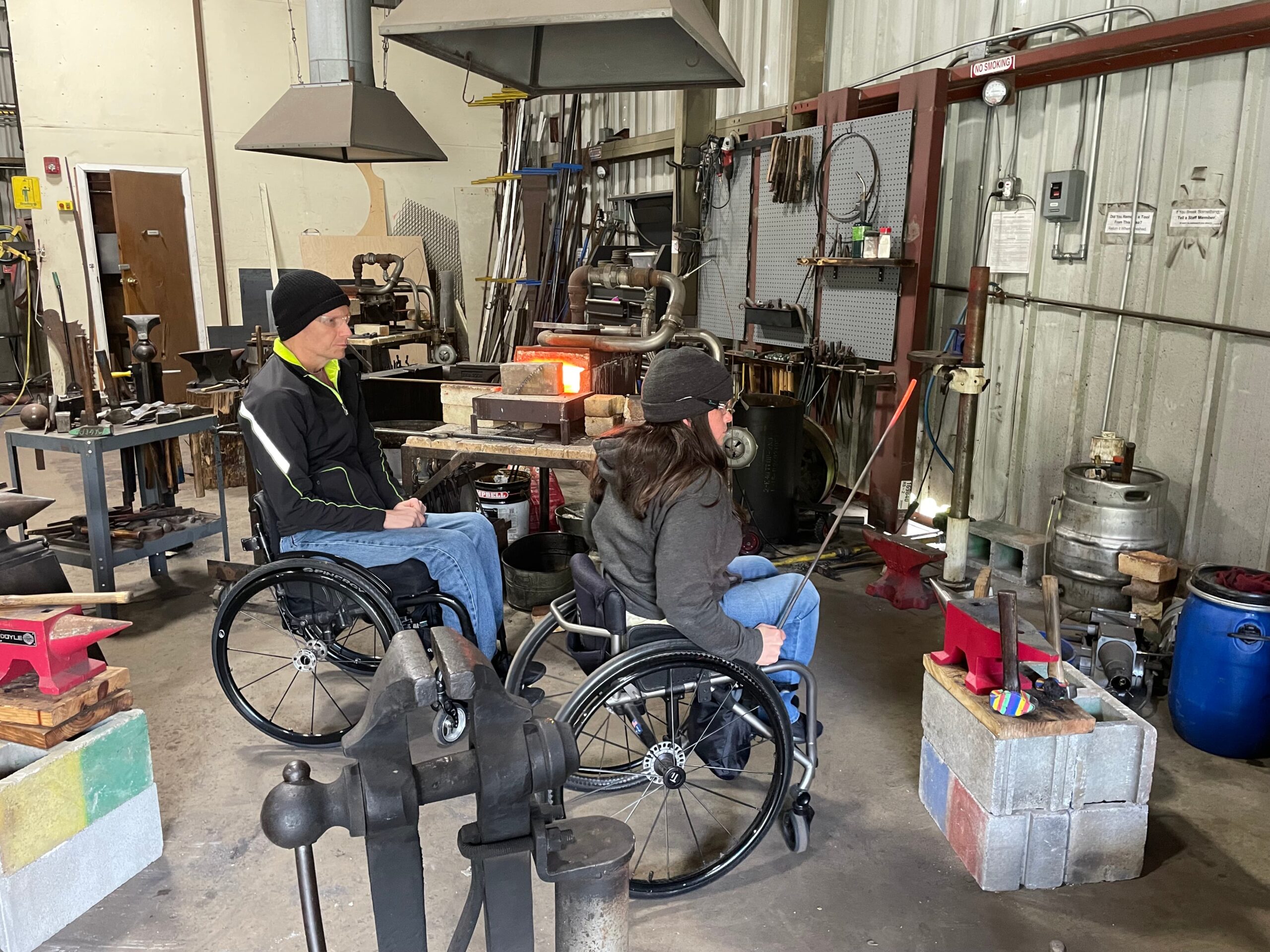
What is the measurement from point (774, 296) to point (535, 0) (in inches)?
153

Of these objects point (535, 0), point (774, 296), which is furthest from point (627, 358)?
point (535, 0)

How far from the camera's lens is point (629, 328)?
13.4ft

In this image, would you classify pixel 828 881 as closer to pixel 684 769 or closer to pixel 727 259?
pixel 684 769

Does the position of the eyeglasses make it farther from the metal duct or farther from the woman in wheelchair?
the metal duct

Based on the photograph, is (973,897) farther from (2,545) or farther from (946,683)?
(2,545)

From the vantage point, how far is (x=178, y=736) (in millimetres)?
2791

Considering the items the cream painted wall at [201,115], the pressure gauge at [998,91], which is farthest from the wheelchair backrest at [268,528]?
the cream painted wall at [201,115]

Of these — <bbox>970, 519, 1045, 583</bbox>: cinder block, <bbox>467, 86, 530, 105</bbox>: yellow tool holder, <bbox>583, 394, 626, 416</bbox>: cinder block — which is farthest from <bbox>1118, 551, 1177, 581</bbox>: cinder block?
<bbox>467, 86, 530, 105</bbox>: yellow tool holder

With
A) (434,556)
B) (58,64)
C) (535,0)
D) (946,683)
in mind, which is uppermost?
(58,64)

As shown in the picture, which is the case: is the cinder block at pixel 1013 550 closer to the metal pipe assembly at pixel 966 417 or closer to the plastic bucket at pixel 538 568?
the metal pipe assembly at pixel 966 417

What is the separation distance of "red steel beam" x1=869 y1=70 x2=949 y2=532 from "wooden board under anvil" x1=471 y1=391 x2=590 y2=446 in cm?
187

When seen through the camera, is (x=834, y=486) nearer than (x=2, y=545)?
No

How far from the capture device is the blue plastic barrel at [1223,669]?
8.33 ft

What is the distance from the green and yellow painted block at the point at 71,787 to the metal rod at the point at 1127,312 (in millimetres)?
3700
